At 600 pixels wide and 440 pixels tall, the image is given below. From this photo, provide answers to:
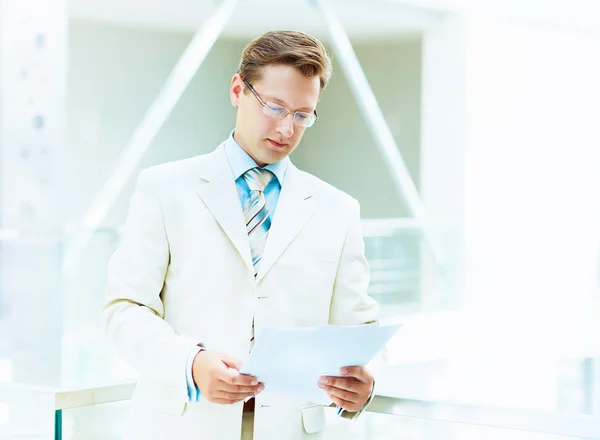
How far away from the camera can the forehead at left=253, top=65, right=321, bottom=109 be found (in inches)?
56.4

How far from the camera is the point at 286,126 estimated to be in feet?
4.67

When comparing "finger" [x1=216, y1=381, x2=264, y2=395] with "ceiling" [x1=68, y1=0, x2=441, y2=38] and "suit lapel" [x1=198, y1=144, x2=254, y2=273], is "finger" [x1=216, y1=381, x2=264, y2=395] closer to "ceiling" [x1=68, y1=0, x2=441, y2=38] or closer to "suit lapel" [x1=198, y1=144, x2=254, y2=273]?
"suit lapel" [x1=198, y1=144, x2=254, y2=273]

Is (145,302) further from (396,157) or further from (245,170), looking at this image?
(396,157)

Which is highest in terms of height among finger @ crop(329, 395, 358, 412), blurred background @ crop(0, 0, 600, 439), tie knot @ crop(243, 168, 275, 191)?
blurred background @ crop(0, 0, 600, 439)

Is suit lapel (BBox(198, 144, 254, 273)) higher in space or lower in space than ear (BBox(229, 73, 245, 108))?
lower

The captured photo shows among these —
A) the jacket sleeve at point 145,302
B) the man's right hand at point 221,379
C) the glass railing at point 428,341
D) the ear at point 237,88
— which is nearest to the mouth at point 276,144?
the ear at point 237,88

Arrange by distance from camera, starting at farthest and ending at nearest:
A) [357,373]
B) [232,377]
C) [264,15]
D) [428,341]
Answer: [264,15]
[428,341]
[357,373]
[232,377]

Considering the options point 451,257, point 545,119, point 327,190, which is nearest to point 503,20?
point 545,119

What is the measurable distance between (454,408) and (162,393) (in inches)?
21.9

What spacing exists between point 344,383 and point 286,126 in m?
0.44

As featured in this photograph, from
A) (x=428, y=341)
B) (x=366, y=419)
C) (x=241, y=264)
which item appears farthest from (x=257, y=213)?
(x=428, y=341)

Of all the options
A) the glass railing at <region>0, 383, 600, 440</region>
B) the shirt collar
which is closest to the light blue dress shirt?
the shirt collar

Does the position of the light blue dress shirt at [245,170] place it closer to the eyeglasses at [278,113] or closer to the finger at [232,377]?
the eyeglasses at [278,113]

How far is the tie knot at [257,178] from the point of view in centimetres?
149
